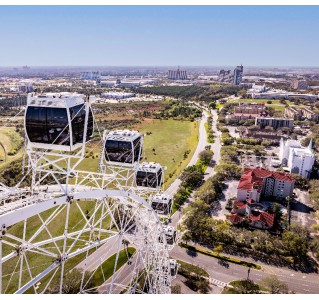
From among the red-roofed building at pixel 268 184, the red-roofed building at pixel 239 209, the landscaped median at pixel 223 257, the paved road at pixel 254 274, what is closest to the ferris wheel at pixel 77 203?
the landscaped median at pixel 223 257

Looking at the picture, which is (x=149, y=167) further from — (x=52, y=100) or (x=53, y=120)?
(x=52, y=100)

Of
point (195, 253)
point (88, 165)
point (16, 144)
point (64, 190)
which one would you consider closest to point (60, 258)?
point (64, 190)

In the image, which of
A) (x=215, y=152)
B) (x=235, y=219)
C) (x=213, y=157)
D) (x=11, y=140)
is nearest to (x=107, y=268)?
(x=235, y=219)

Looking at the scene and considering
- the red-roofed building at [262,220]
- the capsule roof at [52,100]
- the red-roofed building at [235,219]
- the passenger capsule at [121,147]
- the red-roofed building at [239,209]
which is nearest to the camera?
the capsule roof at [52,100]

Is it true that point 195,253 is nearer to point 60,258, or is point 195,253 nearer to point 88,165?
point 60,258

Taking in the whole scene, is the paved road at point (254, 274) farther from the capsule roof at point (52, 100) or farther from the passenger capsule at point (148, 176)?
the capsule roof at point (52, 100)

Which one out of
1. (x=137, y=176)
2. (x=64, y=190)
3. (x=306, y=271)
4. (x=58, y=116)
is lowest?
(x=306, y=271)
